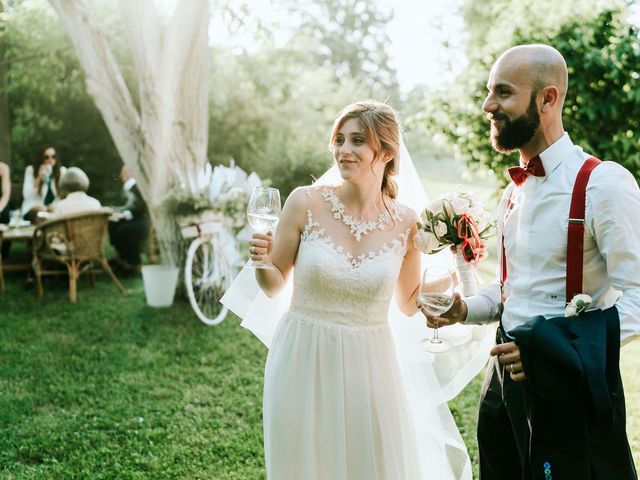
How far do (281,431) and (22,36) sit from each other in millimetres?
15912

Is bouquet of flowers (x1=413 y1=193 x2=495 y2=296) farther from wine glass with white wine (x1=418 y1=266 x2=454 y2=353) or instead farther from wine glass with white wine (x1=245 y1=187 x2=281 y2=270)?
wine glass with white wine (x1=245 y1=187 x2=281 y2=270)

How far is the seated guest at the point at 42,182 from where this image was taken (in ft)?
36.6

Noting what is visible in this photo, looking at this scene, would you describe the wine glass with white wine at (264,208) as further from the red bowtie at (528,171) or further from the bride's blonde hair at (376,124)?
the red bowtie at (528,171)

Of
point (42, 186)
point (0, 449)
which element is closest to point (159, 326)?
point (0, 449)

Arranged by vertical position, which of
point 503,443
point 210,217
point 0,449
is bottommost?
point 0,449

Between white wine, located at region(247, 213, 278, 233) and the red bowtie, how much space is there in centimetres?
103

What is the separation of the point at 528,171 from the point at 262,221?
1.14m

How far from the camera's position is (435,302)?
2.55 metres

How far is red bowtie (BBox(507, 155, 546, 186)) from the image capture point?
2.41 meters

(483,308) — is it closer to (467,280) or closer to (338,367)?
(467,280)

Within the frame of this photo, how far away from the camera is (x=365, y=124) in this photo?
9.73ft

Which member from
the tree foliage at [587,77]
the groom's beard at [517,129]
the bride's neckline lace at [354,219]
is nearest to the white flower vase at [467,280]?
the bride's neckline lace at [354,219]

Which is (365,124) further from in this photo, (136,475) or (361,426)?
(136,475)

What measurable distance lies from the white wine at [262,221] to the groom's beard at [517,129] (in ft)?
3.29
